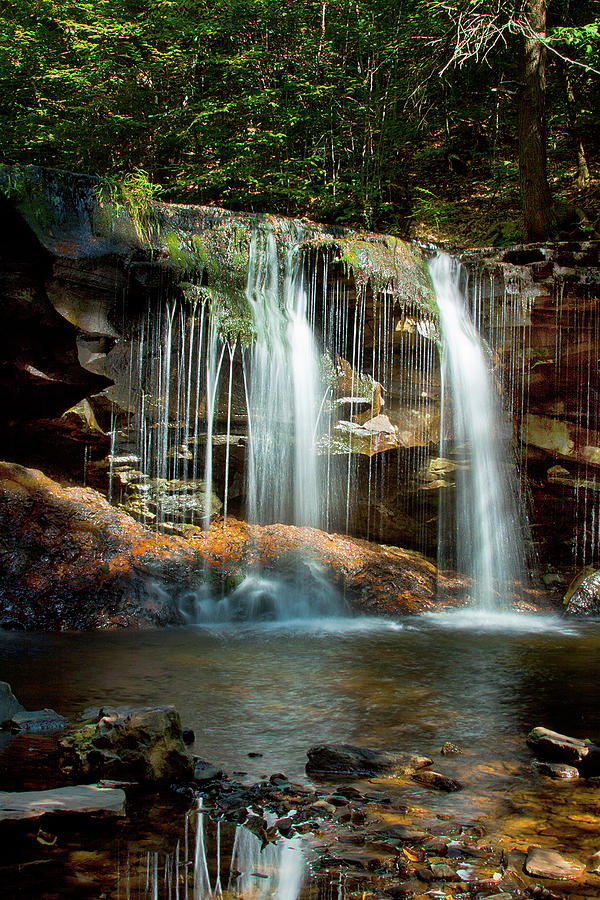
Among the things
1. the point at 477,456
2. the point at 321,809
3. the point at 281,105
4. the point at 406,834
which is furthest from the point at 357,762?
the point at 281,105

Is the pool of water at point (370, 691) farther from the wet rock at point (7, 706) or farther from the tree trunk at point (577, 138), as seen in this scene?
the tree trunk at point (577, 138)

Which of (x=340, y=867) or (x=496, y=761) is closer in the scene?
(x=340, y=867)

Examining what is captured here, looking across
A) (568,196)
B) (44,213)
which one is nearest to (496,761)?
(44,213)

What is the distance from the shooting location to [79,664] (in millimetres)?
6223

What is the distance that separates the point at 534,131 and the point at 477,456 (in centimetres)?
581

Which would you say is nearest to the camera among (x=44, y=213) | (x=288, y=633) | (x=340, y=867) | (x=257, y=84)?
(x=340, y=867)

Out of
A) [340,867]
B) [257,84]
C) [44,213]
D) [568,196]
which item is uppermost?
[257,84]

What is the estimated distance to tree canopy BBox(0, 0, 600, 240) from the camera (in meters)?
14.6

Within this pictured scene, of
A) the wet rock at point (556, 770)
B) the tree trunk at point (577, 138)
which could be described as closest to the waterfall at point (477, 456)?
the tree trunk at point (577, 138)

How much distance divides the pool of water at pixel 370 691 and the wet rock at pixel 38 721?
0.26 meters

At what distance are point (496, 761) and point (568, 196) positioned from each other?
1311cm

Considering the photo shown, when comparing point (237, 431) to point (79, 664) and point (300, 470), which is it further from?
point (79, 664)

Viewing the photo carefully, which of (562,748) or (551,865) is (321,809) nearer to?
(551,865)

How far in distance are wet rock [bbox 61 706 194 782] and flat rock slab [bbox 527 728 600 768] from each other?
2047 millimetres
